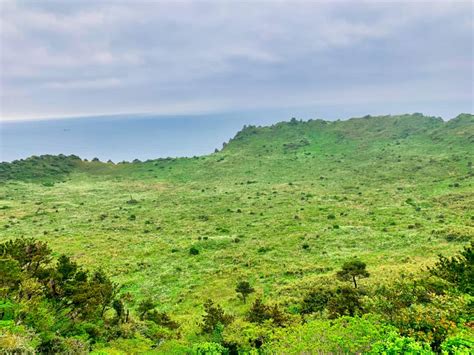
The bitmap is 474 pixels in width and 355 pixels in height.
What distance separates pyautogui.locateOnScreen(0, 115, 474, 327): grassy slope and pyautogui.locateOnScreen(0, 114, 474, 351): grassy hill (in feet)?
0.84

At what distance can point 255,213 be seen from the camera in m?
60.7

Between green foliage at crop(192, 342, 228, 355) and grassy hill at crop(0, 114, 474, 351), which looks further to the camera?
grassy hill at crop(0, 114, 474, 351)

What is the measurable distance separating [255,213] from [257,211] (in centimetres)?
145

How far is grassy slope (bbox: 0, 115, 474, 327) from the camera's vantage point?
111 ft

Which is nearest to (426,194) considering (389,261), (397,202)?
(397,202)

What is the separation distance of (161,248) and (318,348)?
3455cm

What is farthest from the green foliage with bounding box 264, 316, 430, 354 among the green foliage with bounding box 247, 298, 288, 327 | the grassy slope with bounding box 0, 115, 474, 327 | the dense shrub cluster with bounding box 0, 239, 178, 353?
the grassy slope with bounding box 0, 115, 474, 327

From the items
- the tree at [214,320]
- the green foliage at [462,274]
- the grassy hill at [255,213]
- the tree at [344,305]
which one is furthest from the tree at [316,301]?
the green foliage at [462,274]

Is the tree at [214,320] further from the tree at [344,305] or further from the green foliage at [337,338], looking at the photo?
the tree at [344,305]

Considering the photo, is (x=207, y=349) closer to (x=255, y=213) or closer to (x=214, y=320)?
(x=214, y=320)

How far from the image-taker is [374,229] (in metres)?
44.2

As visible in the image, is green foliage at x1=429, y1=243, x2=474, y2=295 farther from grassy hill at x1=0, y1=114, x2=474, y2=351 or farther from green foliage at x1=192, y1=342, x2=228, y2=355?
green foliage at x1=192, y1=342, x2=228, y2=355

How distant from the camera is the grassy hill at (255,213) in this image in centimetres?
3256

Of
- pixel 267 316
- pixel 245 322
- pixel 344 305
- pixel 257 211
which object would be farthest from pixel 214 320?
pixel 257 211
